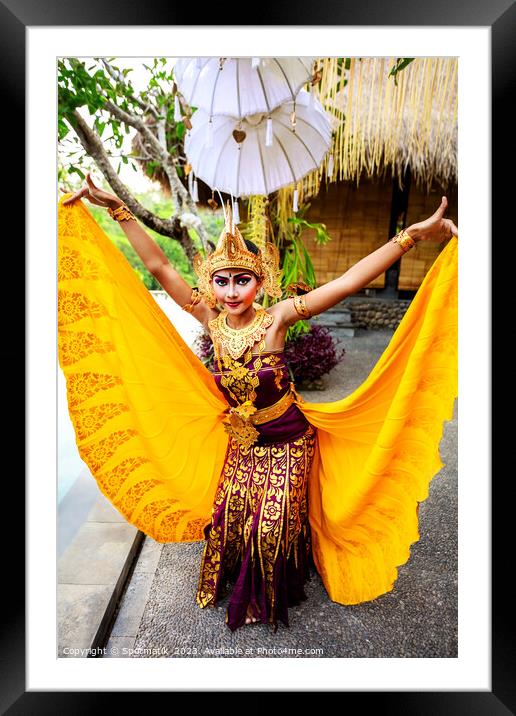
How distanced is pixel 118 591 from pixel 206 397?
38.2 inches

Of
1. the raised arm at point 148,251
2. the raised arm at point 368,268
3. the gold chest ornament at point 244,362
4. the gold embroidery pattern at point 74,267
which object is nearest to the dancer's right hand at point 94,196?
the raised arm at point 148,251

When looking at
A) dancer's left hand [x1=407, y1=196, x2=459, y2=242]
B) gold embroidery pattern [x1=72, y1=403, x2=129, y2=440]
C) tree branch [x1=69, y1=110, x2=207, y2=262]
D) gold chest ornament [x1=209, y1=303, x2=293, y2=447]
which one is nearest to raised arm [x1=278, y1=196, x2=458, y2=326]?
dancer's left hand [x1=407, y1=196, x2=459, y2=242]

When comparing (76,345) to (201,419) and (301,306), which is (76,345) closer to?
(201,419)

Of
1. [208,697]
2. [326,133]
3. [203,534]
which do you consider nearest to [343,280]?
[326,133]

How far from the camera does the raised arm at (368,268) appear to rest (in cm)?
127

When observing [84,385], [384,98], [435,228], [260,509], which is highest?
[384,98]

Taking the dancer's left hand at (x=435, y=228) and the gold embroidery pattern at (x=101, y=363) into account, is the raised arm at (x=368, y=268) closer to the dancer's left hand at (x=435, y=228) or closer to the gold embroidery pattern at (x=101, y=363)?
the dancer's left hand at (x=435, y=228)

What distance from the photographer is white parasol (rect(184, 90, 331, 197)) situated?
1574 millimetres

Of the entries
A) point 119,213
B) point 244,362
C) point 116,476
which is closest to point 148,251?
point 119,213

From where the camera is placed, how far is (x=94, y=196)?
53.0 inches

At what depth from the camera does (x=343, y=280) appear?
1385 millimetres

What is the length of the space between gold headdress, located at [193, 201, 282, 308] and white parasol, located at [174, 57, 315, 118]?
39cm

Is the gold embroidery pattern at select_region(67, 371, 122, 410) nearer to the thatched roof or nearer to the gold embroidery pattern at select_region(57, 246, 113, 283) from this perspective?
the gold embroidery pattern at select_region(57, 246, 113, 283)
